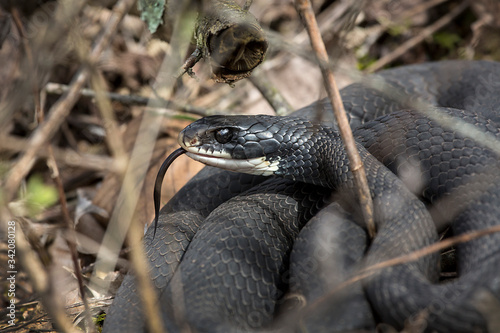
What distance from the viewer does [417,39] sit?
26.4 feet

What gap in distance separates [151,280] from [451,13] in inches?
281

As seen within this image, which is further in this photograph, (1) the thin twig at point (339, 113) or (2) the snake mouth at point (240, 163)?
(2) the snake mouth at point (240, 163)

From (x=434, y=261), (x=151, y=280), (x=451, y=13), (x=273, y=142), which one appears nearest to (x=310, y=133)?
(x=273, y=142)

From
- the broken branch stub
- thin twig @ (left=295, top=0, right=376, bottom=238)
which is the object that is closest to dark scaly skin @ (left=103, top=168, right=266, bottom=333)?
the broken branch stub

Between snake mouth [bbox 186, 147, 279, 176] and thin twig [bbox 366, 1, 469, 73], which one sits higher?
thin twig [bbox 366, 1, 469, 73]

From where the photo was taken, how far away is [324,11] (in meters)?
8.55

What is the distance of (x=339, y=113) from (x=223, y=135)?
54.9 inches

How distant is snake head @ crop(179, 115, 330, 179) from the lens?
167 inches

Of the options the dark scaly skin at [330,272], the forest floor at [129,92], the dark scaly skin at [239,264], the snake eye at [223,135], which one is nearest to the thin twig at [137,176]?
the forest floor at [129,92]

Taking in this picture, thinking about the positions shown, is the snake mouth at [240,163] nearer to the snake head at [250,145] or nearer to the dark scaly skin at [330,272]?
the snake head at [250,145]

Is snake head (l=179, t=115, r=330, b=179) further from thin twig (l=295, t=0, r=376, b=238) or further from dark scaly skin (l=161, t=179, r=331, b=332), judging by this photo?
thin twig (l=295, t=0, r=376, b=238)

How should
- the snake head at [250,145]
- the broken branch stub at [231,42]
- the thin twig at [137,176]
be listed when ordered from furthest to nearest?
the thin twig at [137,176], the snake head at [250,145], the broken branch stub at [231,42]

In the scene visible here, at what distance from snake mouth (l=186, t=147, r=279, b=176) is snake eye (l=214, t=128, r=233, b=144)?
137mm

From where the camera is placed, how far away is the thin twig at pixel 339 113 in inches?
115
